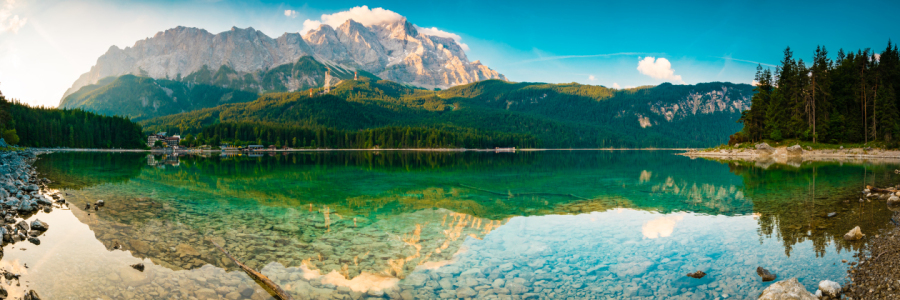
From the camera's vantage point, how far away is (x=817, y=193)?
861 inches

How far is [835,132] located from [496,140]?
137050 millimetres

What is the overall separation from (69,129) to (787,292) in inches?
6669

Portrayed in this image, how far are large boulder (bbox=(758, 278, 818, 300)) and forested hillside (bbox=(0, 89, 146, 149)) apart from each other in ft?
411

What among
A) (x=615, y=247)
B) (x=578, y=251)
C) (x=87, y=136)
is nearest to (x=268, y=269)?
(x=578, y=251)

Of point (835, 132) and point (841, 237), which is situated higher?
point (835, 132)

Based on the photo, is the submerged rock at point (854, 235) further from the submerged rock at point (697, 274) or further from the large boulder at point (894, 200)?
the large boulder at point (894, 200)

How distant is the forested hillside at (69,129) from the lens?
107875 millimetres

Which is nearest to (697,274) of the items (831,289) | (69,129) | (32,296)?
(831,289)

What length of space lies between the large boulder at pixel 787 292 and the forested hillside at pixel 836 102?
70.1 meters

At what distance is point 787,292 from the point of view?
23.4 ft

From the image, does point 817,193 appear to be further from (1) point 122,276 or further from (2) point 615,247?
(1) point 122,276

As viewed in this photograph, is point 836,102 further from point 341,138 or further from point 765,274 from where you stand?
point 341,138

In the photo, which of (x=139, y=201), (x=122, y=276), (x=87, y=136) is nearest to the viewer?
(x=122, y=276)

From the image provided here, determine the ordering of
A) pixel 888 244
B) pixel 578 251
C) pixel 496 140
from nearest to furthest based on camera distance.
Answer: pixel 888 244 → pixel 578 251 → pixel 496 140
